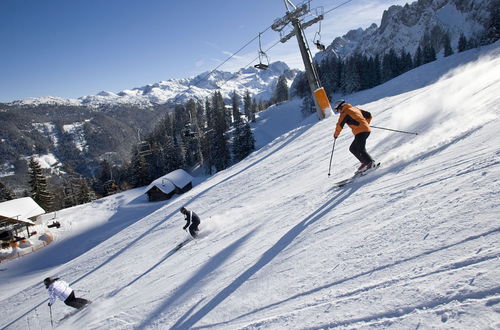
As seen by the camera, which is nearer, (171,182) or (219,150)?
(171,182)

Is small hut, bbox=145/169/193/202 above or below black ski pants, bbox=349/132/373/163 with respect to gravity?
below

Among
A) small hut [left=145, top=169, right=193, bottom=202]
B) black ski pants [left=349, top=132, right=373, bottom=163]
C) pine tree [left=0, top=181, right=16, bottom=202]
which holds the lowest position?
small hut [left=145, top=169, right=193, bottom=202]

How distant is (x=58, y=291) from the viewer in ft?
27.7

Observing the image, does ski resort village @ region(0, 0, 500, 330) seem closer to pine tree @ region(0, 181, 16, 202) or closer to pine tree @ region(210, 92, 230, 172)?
pine tree @ region(210, 92, 230, 172)

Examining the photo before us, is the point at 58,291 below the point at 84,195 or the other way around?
below

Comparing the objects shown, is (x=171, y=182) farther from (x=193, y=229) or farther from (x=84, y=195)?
(x=193, y=229)

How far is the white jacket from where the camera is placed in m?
8.38

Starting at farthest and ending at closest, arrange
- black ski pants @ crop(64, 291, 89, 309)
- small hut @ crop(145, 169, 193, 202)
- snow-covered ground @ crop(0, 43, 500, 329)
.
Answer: small hut @ crop(145, 169, 193, 202) → black ski pants @ crop(64, 291, 89, 309) → snow-covered ground @ crop(0, 43, 500, 329)

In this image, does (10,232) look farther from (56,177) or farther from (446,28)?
(446,28)

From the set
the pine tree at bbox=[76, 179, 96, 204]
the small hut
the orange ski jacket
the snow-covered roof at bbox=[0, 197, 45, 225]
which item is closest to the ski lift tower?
the orange ski jacket

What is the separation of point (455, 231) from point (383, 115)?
11.5 metres

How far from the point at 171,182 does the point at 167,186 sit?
4.92ft

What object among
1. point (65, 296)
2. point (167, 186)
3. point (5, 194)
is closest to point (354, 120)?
point (65, 296)

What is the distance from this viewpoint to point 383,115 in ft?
45.4
